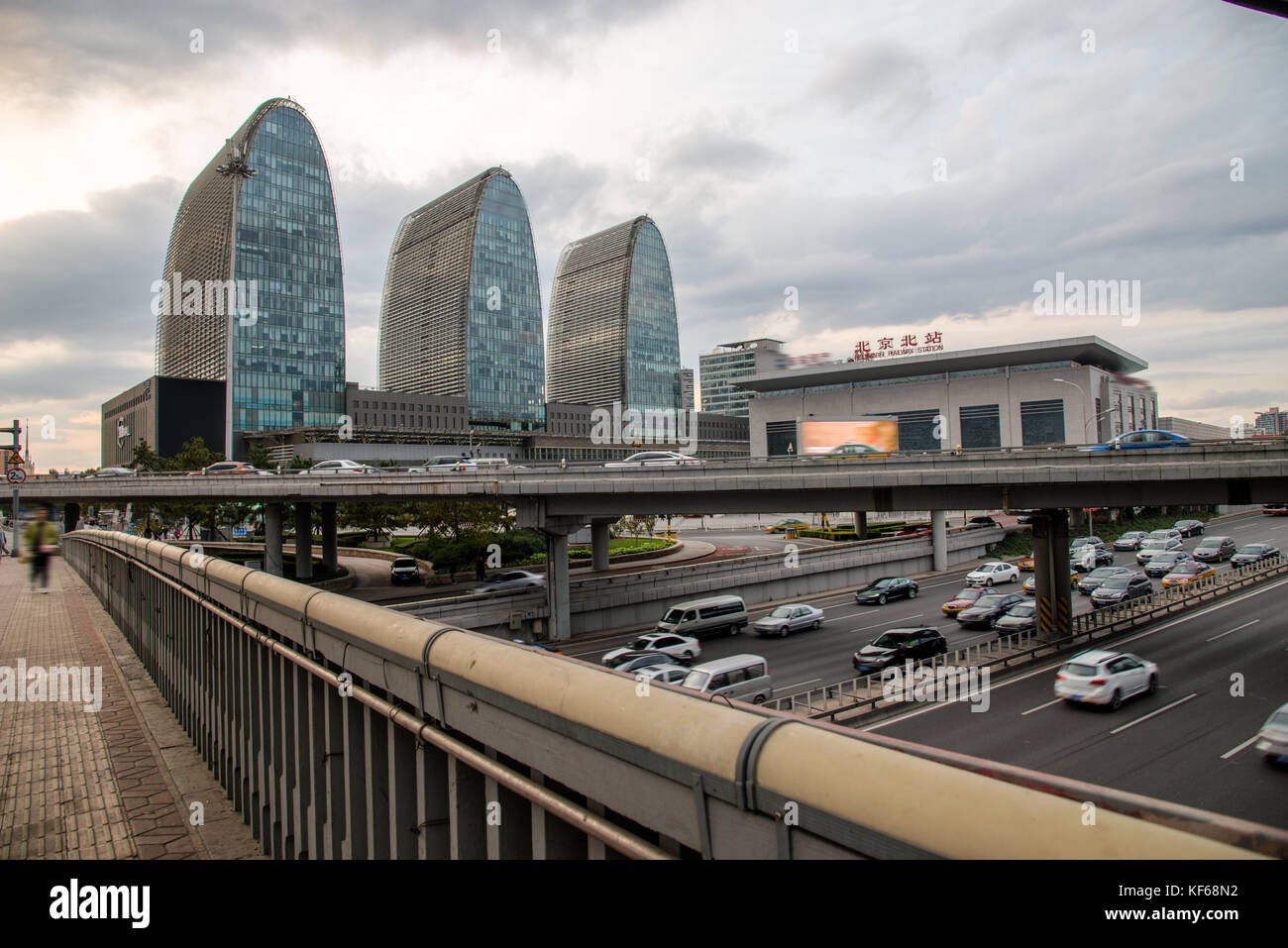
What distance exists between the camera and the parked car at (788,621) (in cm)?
3075

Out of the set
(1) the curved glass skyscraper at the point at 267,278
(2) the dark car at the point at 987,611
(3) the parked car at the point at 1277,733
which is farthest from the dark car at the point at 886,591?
(1) the curved glass skyscraper at the point at 267,278

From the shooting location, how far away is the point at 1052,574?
90.3ft

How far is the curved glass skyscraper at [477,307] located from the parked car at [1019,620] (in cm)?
12887

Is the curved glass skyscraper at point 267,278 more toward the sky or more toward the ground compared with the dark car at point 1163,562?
more toward the sky

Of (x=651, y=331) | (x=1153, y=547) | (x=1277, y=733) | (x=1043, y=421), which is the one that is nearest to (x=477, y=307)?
(x=651, y=331)

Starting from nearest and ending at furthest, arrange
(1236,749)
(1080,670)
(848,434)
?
1. (1236,749)
2. (1080,670)
3. (848,434)

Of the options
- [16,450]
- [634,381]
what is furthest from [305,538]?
[634,381]

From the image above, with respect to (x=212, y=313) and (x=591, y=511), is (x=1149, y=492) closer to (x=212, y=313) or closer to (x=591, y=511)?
(x=591, y=511)

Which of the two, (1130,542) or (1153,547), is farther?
(1130,542)

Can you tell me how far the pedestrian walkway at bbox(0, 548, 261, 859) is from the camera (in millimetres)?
6879

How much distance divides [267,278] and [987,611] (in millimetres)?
123806

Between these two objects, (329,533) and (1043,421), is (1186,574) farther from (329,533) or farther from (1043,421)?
(329,533)

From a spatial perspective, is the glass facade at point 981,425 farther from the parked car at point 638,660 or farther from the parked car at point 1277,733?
the parked car at point 1277,733

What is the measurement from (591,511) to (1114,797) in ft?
98.6
